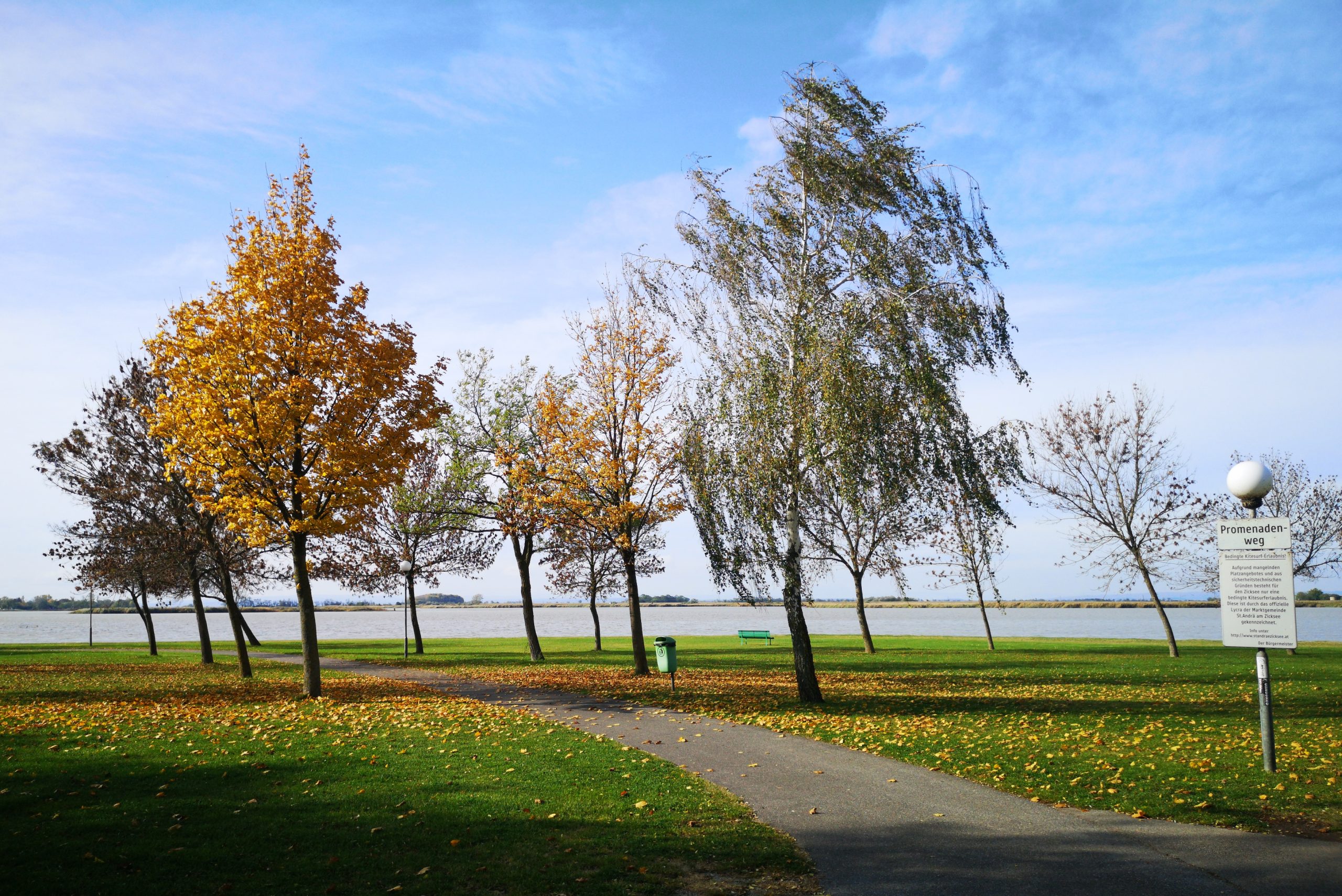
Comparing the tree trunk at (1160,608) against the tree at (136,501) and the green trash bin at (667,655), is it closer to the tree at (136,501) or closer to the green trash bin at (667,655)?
the green trash bin at (667,655)

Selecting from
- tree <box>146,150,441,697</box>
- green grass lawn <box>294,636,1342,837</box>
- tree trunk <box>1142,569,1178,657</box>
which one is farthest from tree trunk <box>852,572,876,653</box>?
tree <box>146,150,441,697</box>

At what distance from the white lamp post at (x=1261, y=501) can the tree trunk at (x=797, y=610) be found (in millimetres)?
7111

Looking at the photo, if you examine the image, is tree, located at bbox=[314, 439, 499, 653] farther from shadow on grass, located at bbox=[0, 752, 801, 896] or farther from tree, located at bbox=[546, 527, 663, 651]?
shadow on grass, located at bbox=[0, 752, 801, 896]

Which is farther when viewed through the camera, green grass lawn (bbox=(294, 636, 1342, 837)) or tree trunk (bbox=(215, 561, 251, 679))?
tree trunk (bbox=(215, 561, 251, 679))

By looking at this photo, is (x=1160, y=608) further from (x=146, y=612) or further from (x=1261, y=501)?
(x=146, y=612)

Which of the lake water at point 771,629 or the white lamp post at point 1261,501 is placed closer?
the white lamp post at point 1261,501

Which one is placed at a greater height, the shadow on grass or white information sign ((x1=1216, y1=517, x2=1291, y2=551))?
white information sign ((x1=1216, y1=517, x2=1291, y2=551))

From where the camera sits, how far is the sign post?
988 centimetres

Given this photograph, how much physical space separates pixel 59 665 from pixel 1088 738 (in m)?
31.1

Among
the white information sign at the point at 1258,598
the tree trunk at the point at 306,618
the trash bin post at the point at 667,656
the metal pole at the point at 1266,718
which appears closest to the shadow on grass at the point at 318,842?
the metal pole at the point at 1266,718

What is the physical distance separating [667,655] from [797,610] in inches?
157

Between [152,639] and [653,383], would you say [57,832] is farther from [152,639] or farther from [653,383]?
[152,639]

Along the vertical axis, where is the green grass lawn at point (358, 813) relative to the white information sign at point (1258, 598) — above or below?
below

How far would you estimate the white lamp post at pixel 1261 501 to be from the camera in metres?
9.84
